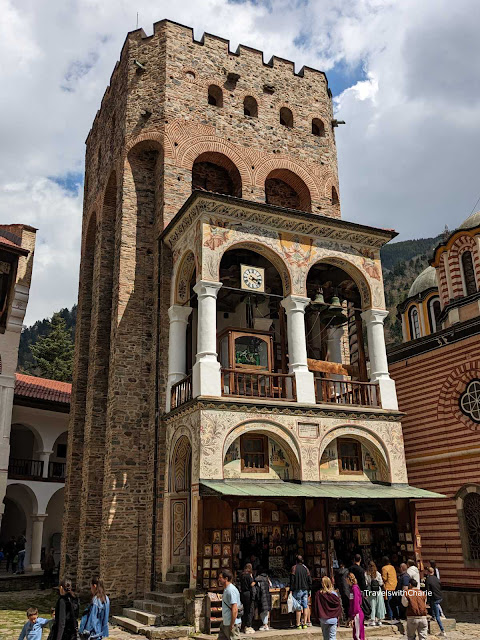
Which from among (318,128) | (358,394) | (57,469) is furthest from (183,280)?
(57,469)

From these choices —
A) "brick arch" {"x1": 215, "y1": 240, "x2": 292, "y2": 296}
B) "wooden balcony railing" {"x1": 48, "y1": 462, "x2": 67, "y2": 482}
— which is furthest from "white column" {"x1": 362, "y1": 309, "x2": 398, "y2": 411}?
"wooden balcony railing" {"x1": 48, "y1": 462, "x2": 67, "y2": 482}

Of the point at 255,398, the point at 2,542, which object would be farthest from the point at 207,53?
the point at 2,542

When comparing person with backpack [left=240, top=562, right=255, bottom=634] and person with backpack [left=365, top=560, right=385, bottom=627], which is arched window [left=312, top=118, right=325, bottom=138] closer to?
person with backpack [left=365, top=560, right=385, bottom=627]

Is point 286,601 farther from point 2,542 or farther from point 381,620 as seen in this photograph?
point 2,542

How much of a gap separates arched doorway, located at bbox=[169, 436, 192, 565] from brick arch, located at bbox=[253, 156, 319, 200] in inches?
351

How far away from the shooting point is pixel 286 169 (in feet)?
66.4

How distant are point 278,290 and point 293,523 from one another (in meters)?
7.53

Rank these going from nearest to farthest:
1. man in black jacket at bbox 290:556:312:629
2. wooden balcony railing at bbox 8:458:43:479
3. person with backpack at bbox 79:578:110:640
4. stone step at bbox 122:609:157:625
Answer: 1. person with backpack at bbox 79:578:110:640
2. man in black jacket at bbox 290:556:312:629
3. stone step at bbox 122:609:157:625
4. wooden balcony railing at bbox 8:458:43:479

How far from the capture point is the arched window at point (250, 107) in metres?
20.6

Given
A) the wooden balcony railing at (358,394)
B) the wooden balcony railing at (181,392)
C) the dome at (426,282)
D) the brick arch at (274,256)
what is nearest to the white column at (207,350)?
the wooden balcony railing at (181,392)

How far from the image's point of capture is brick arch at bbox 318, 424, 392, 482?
14.8 m

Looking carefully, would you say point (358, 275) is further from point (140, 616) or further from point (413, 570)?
point (140, 616)

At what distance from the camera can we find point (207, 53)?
20.3 m

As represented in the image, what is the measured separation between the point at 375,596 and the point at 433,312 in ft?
59.7
